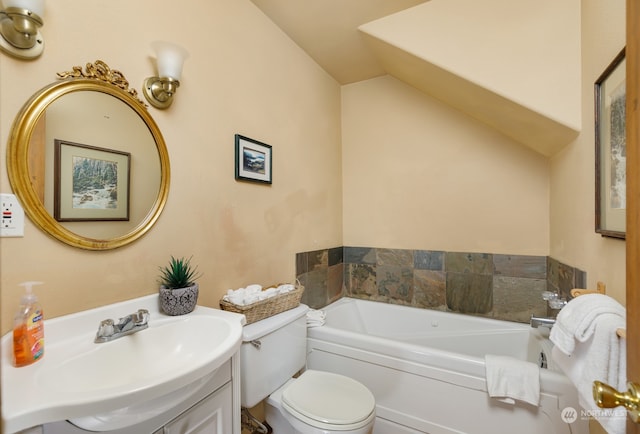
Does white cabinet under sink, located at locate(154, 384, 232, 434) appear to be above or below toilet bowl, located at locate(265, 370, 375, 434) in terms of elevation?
above

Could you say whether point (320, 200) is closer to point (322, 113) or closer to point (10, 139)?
point (322, 113)

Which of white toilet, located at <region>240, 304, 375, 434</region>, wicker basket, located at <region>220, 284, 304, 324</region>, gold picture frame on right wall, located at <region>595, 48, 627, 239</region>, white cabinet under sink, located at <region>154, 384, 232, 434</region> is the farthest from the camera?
wicker basket, located at <region>220, 284, 304, 324</region>

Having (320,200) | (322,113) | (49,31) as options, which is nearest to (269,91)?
(322,113)

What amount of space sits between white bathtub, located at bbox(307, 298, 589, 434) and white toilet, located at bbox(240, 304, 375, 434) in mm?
262

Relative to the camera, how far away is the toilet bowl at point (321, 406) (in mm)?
1306

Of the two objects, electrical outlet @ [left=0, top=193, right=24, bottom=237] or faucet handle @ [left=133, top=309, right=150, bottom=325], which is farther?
faucet handle @ [left=133, top=309, right=150, bottom=325]

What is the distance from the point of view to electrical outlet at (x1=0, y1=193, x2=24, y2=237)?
0.89 m

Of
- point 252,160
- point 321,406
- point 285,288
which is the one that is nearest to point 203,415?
point 321,406

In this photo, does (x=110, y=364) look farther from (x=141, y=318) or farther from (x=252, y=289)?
(x=252, y=289)

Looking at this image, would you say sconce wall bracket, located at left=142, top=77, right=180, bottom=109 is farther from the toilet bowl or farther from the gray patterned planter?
the toilet bowl

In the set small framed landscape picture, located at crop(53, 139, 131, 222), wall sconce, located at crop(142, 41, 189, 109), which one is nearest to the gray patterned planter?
small framed landscape picture, located at crop(53, 139, 131, 222)

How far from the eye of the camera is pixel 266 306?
1568 millimetres

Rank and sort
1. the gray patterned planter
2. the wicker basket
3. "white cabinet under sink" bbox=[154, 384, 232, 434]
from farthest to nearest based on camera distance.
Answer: the wicker basket < the gray patterned planter < "white cabinet under sink" bbox=[154, 384, 232, 434]

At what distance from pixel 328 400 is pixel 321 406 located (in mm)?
59
